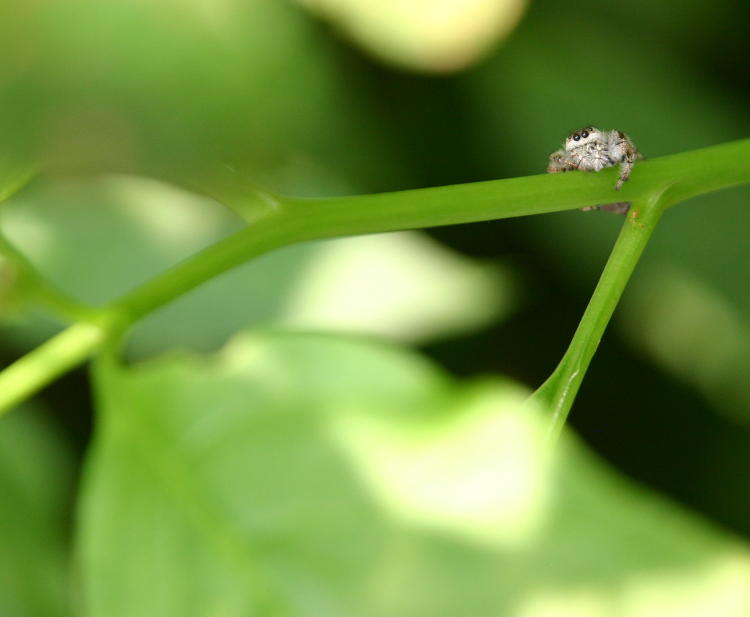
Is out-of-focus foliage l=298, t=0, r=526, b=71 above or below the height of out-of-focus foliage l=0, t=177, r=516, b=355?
above

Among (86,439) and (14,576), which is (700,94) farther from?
(14,576)

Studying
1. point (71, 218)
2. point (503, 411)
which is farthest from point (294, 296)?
point (503, 411)

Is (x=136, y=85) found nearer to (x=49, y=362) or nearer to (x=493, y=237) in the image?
(x=49, y=362)

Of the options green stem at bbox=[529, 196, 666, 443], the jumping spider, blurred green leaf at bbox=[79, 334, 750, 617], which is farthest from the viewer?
the jumping spider

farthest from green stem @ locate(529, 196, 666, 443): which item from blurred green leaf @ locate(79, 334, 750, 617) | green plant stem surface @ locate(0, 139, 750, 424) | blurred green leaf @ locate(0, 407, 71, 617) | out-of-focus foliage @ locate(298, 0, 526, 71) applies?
out-of-focus foliage @ locate(298, 0, 526, 71)

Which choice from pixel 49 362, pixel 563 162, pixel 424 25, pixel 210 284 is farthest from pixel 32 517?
pixel 424 25

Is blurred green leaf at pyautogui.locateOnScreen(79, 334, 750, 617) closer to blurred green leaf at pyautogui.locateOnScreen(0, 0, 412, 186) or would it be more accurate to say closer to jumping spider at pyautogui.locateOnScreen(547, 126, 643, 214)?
blurred green leaf at pyautogui.locateOnScreen(0, 0, 412, 186)

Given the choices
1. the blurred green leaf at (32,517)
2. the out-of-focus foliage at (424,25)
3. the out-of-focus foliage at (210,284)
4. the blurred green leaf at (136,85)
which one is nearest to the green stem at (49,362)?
the blurred green leaf at (136,85)
